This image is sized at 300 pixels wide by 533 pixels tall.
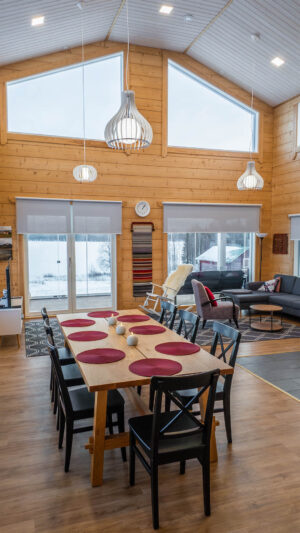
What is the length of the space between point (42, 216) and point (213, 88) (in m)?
4.35

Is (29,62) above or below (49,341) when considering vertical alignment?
above

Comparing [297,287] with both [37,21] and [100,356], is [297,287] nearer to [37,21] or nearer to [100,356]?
[100,356]

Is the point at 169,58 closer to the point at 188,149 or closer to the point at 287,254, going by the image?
the point at 188,149

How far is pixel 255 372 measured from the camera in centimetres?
427

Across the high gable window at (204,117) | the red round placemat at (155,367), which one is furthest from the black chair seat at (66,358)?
the high gable window at (204,117)

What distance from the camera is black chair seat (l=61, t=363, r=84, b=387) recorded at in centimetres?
302

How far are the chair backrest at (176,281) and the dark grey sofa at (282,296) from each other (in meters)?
0.91

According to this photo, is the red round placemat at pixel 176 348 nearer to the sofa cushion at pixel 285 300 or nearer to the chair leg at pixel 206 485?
the chair leg at pixel 206 485

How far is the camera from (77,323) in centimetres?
365

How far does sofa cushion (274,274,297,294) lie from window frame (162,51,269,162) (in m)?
2.61

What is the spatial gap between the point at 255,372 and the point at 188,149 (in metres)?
4.94

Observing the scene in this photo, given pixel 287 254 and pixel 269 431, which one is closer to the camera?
pixel 269 431

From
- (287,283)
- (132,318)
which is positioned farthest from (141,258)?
(132,318)

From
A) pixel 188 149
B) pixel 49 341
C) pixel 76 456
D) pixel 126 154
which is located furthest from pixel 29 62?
pixel 76 456
